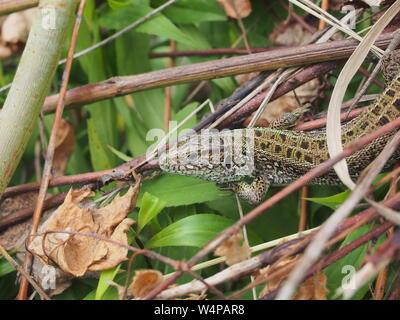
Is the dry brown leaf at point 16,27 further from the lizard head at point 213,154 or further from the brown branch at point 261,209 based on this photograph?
the brown branch at point 261,209

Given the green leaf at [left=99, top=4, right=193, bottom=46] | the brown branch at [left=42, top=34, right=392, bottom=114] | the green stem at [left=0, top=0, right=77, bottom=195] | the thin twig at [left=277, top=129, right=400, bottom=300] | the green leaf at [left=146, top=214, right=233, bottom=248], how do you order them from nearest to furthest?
the thin twig at [left=277, top=129, right=400, bottom=300], the green leaf at [left=146, top=214, right=233, bottom=248], the green stem at [left=0, top=0, right=77, bottom=195], the brown branch at [left=42, top=34, right=392, bottom=114], the green leaf at [left=99, top=4, right=193, bottom=46]

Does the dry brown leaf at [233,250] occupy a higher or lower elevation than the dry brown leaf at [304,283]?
higher

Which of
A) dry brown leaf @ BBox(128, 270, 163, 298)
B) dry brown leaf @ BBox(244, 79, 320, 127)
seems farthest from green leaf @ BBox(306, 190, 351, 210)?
dry brown leaf @ BBox(244, 79, 320, 127)

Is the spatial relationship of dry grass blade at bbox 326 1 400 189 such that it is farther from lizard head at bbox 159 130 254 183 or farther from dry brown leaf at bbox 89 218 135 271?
dry brown leaf at bbox 89 218 135 271

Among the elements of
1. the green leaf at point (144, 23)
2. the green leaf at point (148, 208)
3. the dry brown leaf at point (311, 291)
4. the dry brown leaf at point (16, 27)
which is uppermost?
the dry brown leaf at point (16, 27)

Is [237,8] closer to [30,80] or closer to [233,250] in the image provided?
[30,80]

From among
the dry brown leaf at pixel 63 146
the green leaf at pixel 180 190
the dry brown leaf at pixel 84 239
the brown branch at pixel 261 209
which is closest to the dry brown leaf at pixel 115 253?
the dry brown leaf at pixel 84 239
